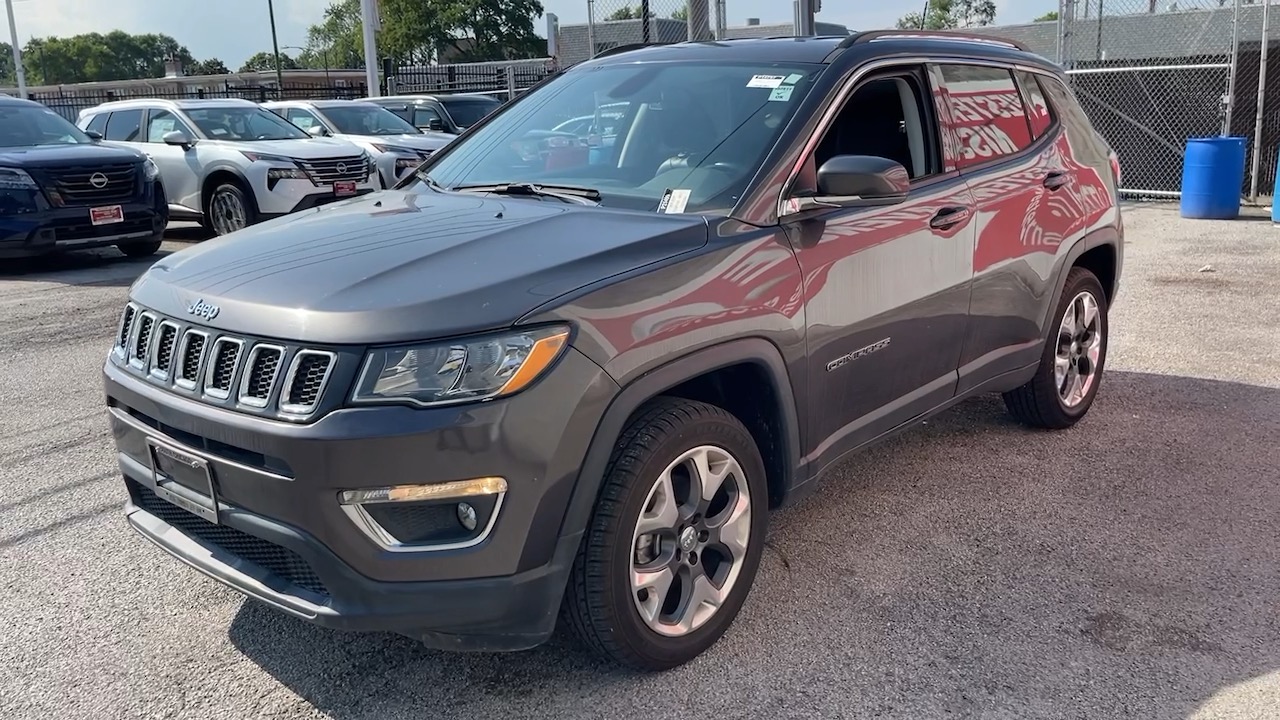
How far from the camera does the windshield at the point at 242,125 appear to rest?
12.4m

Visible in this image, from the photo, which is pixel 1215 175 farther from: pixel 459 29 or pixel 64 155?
pixel 459 29

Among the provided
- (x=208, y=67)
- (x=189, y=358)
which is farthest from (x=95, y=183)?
(x=208, y=67)

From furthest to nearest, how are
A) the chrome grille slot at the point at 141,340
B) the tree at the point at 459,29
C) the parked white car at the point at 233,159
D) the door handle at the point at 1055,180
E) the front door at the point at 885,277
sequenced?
the tree at the point at 459,29, the parked white car at the point at 233,159, the door handle at the point at 1055,180, the front door at the point at 885,277, the chrome grille slot at the point at 141,340

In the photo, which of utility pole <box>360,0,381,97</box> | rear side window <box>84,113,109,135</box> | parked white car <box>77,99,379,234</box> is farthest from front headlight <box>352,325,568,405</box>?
utility pole <box>360,0,381,97</box>

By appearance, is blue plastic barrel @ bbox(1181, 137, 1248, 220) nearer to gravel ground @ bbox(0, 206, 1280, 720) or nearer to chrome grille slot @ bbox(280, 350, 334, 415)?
gravel ground @ bbox(0, 206, 1280, 720)

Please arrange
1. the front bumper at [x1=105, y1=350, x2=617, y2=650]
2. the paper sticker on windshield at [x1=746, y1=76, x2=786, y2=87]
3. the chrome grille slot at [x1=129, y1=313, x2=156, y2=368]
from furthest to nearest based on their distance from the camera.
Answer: the paper sticker on windshield at [x1=746, y1=76, x2=786, y2=87] < the chrome grille slot at [x1=129, y1=313, x2=156, y2=368] < the front bumper at [x1=105, y1=350, x2=617, y2=650]

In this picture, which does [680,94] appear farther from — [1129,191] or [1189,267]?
[1129,191]

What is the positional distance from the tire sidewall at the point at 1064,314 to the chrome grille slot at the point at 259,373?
3.54 meters

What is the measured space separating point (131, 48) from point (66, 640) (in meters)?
137

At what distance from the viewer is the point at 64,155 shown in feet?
34.1

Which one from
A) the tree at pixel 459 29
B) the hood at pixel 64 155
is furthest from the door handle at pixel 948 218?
the tree at pixel 459 29

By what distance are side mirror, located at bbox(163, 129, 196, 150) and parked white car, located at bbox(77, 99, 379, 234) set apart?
1cm

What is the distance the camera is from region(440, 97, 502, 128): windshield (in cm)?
1622

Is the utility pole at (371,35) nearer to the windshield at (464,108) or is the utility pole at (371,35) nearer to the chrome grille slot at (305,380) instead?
the windshield at (464,108)
